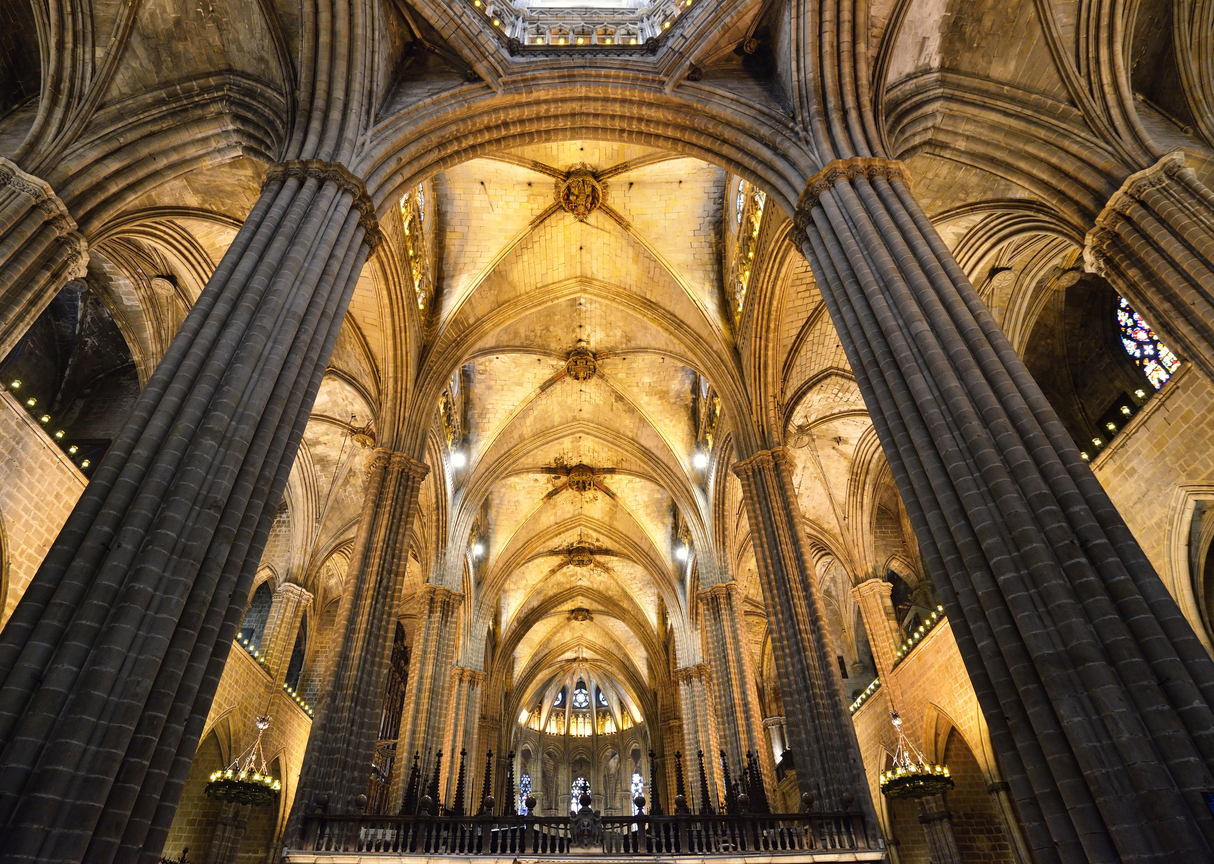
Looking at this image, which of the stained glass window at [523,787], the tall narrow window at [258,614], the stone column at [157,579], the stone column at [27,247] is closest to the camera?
the stone column at [157,579]

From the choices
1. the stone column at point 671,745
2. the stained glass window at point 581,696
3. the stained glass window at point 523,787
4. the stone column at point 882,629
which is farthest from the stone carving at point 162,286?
the stained glass window at point 581,696

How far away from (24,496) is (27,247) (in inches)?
176

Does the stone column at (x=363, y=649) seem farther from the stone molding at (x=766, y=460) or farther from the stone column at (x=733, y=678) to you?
the stone column at (x=733, y=678)

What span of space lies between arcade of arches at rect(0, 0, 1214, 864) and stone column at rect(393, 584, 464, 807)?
0.11 meters

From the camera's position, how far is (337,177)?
9.43 metres

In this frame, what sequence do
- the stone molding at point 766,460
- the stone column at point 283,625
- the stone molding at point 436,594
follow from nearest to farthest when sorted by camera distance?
the stone molding at point 766,460 < the stone column at point 283,625 < the stone molding at point 436,594

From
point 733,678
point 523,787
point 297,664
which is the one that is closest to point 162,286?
point 297,664

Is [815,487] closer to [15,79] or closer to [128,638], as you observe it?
[128,638]

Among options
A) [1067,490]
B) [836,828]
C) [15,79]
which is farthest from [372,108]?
[836,828]

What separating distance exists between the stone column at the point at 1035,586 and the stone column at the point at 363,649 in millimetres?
9146

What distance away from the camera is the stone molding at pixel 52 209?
834cm

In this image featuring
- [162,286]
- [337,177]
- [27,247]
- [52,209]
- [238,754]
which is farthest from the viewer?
[238,754]

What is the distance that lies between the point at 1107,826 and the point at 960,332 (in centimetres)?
465

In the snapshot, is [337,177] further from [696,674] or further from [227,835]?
[696,674]
